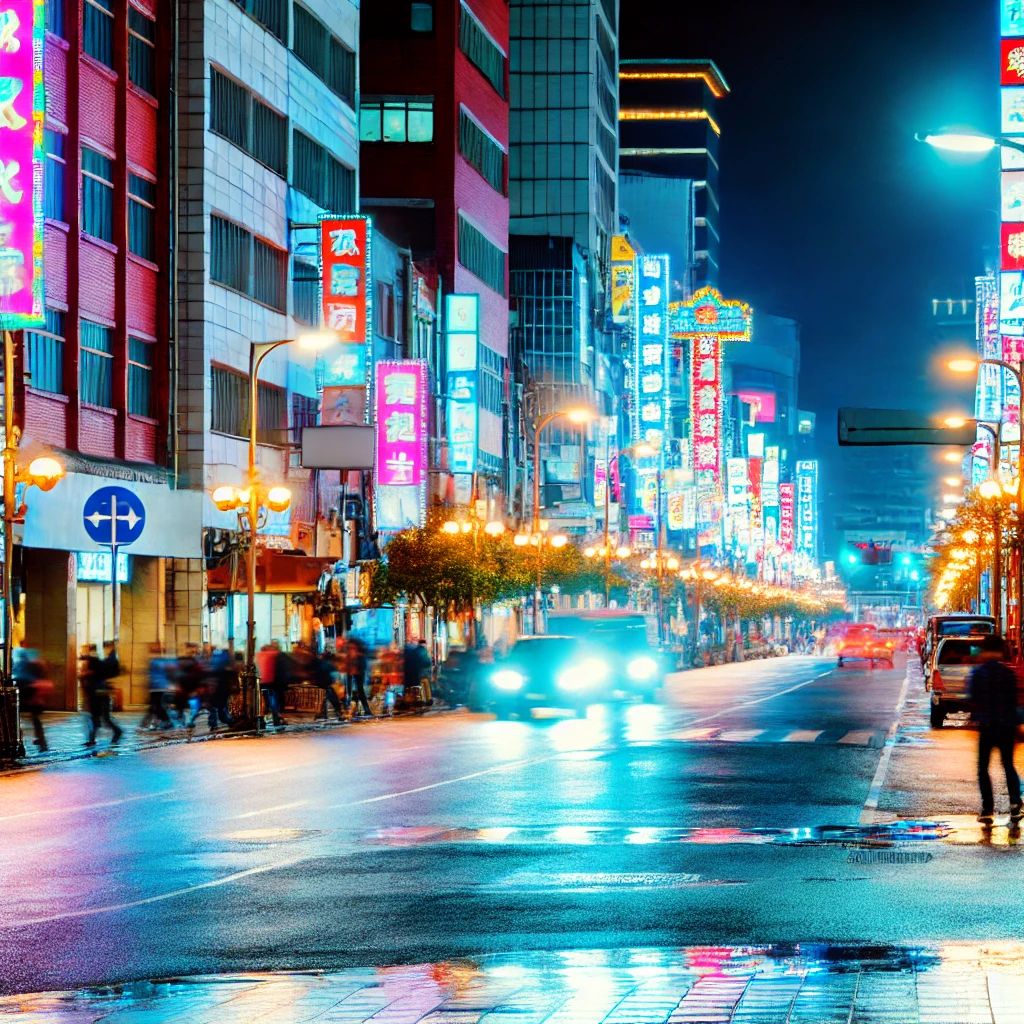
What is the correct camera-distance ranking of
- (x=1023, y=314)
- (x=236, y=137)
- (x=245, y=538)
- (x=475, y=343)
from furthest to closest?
(x=475, y=343) → (x=1023, y=314) → (x=236, y=137) → (x=245, y=538)

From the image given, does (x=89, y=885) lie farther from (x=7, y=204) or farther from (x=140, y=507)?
(x=7, y=204)

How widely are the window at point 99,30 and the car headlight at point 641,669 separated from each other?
21.2 meters

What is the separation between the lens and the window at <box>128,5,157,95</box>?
175 feet

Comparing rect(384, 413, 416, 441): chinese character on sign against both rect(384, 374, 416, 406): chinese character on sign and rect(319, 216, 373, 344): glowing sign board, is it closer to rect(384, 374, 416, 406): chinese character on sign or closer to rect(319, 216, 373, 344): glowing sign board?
rect(384, 374, 416, 406): chinese character on sign

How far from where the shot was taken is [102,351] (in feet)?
166

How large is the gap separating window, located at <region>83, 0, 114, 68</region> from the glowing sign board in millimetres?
12644

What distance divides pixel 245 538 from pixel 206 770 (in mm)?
24622

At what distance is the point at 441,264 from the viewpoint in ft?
304

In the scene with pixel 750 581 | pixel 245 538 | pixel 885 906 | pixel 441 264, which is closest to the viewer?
pixel 885 906

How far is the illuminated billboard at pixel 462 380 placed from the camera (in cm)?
8431

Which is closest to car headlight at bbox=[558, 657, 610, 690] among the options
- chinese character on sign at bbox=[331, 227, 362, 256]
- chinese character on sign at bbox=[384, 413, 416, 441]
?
chinese character on sign at bbox=[331, 227, 362, 256]

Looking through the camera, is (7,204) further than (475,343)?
No

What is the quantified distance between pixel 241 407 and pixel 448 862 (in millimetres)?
43827

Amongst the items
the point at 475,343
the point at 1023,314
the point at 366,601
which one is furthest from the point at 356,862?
the point at 475,343
